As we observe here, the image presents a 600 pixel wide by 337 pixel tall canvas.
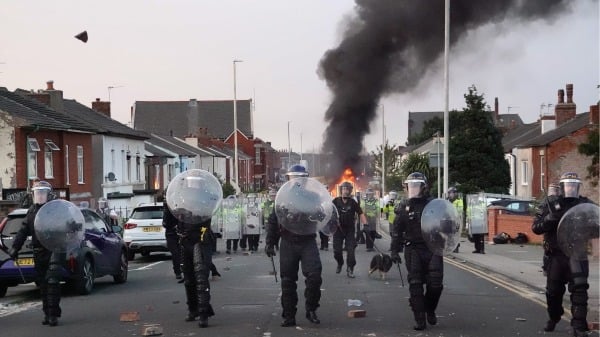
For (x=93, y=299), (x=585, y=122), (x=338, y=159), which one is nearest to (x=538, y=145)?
(x=585, y=122)

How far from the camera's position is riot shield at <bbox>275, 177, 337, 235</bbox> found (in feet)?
33.5

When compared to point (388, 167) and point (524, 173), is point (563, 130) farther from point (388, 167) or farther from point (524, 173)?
point (388, 167)

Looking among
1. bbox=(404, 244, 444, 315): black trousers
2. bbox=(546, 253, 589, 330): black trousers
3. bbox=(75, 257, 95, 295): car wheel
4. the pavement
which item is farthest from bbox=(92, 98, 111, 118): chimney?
bbox=(546, 253, 589, 330): black trousers

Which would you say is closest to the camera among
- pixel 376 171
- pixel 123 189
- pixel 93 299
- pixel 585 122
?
pixel 93 299

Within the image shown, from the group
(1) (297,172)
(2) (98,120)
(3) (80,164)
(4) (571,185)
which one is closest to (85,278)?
(1) (297,172)

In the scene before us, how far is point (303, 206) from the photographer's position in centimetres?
1030

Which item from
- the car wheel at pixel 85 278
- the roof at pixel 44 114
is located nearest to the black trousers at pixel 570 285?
the car wheel at pixel 85 278

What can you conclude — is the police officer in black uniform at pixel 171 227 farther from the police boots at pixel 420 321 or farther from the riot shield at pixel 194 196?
the police boots at pixel 420 321

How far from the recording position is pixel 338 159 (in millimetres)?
37188

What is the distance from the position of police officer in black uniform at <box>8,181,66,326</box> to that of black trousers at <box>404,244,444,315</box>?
4301 millimetres

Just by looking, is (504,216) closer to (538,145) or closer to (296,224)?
(538,145)

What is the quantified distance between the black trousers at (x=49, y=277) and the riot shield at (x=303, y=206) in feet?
9.27

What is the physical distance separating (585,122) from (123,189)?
2397 cm

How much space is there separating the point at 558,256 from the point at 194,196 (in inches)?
172
